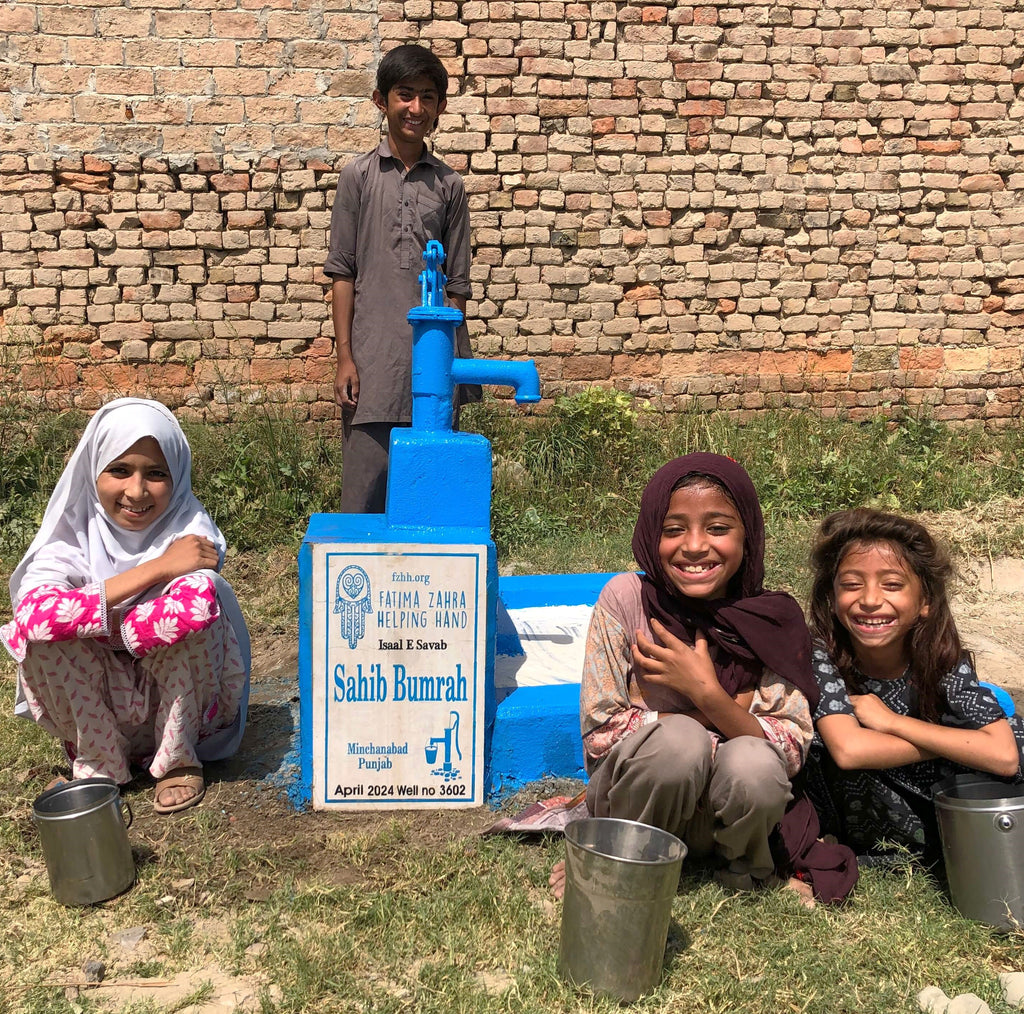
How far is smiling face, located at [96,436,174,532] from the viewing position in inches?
110

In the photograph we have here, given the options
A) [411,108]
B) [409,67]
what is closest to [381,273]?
[411,108]

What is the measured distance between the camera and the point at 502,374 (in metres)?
2.92

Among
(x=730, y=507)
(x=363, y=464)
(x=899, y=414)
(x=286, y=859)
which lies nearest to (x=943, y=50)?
(x=899, y=414)

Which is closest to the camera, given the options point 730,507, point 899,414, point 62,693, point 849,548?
point 730,507

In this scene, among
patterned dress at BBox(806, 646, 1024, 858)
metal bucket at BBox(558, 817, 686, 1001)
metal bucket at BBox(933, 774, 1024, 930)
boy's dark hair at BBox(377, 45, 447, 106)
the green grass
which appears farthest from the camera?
boy's dark hair at BBox(377, 45, 447, 106)

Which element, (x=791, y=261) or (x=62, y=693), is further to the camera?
(x=791, y=261)

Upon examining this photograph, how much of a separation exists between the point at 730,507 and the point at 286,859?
142cm

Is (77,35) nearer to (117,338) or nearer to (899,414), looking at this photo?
(117,338)

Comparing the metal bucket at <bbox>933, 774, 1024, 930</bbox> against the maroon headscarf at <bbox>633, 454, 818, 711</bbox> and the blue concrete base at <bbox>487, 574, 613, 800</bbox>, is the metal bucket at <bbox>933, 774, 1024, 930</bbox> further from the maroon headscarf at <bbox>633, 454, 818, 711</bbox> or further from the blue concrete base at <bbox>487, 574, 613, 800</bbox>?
the blue concrete base at <bbox>487, 574, 613, 800</bbox>

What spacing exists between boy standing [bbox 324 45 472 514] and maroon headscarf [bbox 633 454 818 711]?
167cm

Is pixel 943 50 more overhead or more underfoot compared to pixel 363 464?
more overhead

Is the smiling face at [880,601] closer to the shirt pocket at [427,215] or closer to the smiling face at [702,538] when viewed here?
the smiling face at [702,538]

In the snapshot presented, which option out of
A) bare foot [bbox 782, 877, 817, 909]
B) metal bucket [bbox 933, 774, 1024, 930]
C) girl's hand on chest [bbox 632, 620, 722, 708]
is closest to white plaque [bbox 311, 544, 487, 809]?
girl's hand on chest [bbox 632, 620, 722, 708]

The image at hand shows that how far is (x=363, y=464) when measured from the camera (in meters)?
3.92
